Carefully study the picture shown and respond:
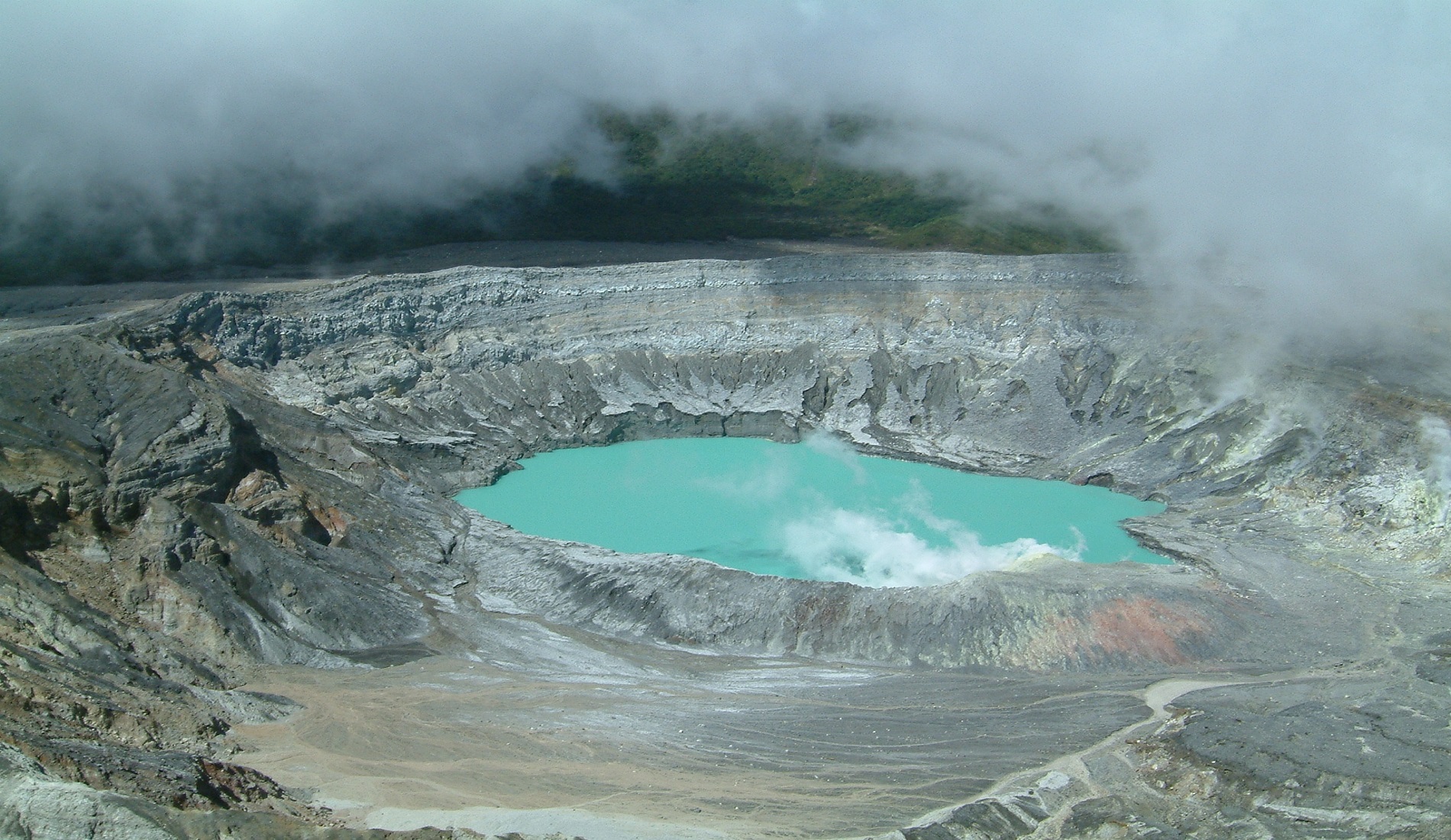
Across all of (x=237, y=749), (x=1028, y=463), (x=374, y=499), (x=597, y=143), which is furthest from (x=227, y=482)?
(x=597, y=143)

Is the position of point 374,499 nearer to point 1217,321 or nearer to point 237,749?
point 237,749

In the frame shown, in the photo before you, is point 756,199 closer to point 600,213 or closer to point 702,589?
point 600,213

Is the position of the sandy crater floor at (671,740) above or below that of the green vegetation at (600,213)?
below

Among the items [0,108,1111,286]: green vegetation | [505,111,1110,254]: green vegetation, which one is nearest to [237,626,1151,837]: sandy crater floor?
[0,108,1111,286]: green vegetation

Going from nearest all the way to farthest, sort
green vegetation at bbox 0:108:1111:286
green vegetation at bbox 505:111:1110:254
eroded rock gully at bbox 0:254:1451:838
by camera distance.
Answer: eroded rock gully at bbox 0:254:1451:838
green vegetation at bbox 0:108:1111:286
green vegetation at bbox 505:111:1110:254

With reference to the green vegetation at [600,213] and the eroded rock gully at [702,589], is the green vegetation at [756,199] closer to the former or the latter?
the green vegetation at [600,213]

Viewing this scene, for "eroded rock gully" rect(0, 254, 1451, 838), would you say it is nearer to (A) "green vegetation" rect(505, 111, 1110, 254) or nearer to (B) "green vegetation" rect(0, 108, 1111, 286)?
(B) "green vegetation" rect(0, 108, 1111, 286)

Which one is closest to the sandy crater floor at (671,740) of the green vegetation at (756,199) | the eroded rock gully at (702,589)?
the eroded rock gully at (702,589)
